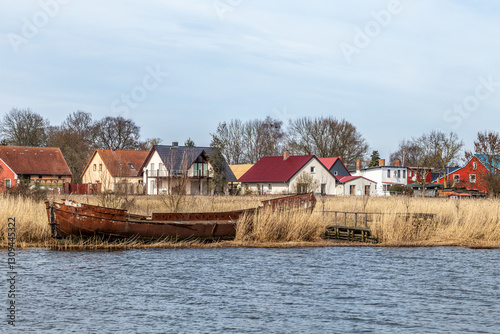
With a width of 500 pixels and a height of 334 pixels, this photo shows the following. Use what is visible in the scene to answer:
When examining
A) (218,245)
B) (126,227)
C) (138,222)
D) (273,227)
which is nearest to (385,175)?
(273,227)

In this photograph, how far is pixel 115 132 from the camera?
91.9 metres

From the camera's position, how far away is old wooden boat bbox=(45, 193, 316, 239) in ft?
87.0

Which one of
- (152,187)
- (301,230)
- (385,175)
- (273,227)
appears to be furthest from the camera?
(385,175)

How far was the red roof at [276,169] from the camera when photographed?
73.6 metres

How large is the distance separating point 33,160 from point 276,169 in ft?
98.5

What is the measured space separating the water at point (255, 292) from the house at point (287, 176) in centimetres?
4721

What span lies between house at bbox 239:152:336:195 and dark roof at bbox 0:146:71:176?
2323 centimetres

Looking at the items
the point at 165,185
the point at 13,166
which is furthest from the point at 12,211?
the point at 13,166

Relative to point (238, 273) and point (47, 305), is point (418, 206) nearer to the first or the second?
point (238, 273)

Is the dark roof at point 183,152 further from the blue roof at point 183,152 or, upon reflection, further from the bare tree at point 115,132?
the bare tree at point 115,132

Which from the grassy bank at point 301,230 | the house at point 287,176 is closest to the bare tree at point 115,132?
the house at point 287,176

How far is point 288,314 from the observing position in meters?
15.0

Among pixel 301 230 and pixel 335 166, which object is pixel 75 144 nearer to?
pixel 335 166

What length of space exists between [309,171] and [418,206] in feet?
131
